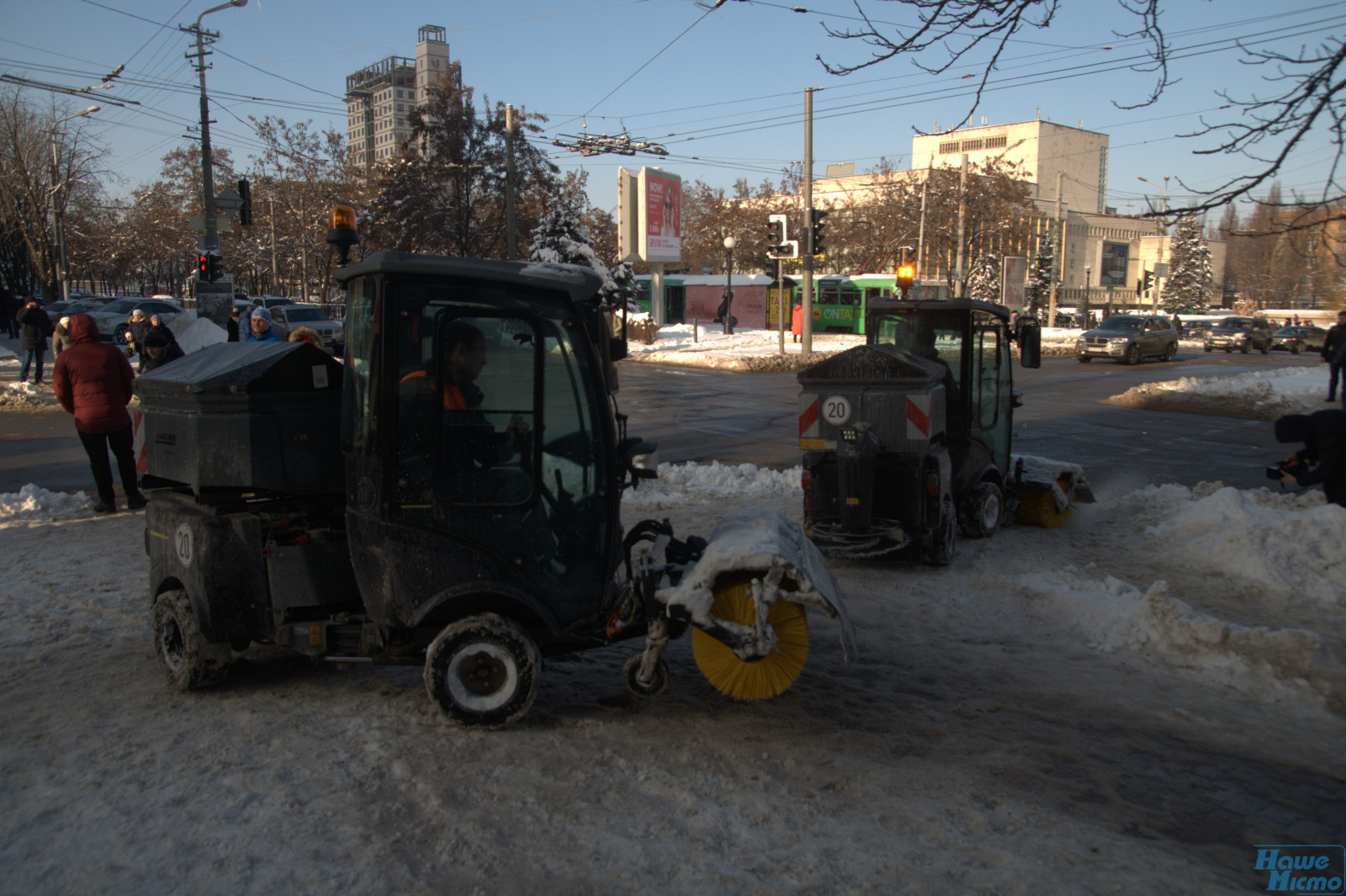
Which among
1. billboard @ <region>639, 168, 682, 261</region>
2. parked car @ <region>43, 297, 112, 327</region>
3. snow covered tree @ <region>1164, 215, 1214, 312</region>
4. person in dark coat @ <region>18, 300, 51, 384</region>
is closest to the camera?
person in dark coat @ <region>18, 300, 51, 384</region>

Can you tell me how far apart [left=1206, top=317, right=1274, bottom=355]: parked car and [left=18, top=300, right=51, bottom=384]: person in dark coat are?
4851 cm

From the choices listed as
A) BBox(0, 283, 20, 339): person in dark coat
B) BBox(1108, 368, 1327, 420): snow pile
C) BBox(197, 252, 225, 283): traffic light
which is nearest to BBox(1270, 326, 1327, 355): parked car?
BBox(1108, 368, 1327, 420): snow pile

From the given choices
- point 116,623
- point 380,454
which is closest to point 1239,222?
point 380,454

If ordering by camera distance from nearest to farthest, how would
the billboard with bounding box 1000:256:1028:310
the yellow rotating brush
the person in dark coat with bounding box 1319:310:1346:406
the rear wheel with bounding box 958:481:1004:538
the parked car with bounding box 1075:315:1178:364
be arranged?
the yellow rotating brush → the rear wheel with bounding box 958:481:1004:538 → the person in dark coat with bounding box 1319:310:1346:406 → the parked car with bounding box 1075:315:1178:364 → the billboard with bounding box 1000:256:1028:310

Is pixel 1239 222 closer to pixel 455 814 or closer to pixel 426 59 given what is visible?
pixel 455 814

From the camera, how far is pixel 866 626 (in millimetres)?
5852

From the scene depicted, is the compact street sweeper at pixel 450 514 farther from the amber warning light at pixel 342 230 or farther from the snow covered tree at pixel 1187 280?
the snow covered tree at pixel 1187 280

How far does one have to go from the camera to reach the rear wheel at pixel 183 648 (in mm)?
4371

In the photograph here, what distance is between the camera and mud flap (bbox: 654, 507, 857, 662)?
4.01 meters

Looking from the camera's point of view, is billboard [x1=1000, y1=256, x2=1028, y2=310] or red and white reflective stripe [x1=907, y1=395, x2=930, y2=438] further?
billboard [x1=1000, y1=256, x2=1028, y2=310]

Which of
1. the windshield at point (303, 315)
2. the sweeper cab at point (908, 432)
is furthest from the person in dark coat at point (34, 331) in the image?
the sweeper cab at point (908, 432)

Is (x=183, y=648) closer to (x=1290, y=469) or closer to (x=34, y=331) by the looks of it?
(x=1290, y=469)

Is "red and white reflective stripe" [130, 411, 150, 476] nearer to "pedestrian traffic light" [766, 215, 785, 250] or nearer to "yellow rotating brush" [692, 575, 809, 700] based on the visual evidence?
"yellow rotating brush" [692, 575, 809, 700]

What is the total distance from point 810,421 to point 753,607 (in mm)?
3441
